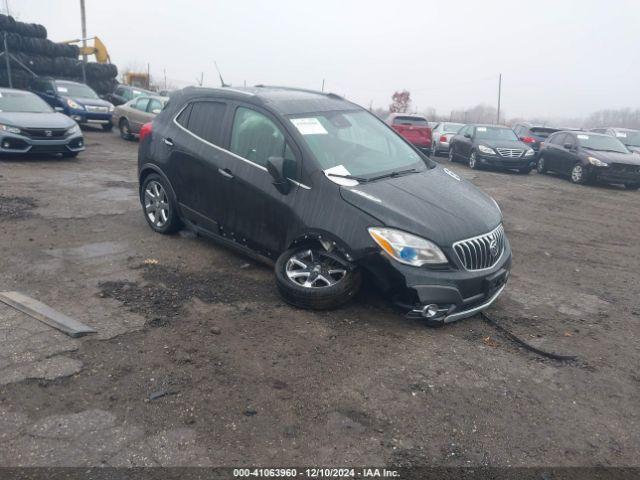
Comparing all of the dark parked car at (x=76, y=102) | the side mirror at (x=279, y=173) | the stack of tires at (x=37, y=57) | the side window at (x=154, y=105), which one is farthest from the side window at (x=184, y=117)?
the stack of tires at (x=37, y=57)

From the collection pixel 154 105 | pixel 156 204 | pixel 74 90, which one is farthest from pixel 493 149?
pixel 74 90

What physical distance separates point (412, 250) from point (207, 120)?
2811mm

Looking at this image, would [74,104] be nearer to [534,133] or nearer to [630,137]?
[534,133]

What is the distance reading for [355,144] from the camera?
5133 millimetres

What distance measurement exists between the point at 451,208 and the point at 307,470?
8.38 ft

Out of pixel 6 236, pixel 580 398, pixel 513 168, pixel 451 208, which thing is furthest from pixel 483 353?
pixel 513 168

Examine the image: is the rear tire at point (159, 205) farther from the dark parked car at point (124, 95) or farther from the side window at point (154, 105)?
the dark parked car at point (124, 95)

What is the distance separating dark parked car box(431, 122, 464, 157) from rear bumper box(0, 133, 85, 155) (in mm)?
12772

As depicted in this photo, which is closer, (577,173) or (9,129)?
(9,129)

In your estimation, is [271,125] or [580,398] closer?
[580,398]

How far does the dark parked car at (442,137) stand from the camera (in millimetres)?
20422

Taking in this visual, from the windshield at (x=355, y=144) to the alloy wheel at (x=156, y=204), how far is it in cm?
213

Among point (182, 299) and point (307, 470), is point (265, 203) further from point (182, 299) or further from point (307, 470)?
point (307, 470)

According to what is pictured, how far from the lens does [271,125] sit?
4.96m
